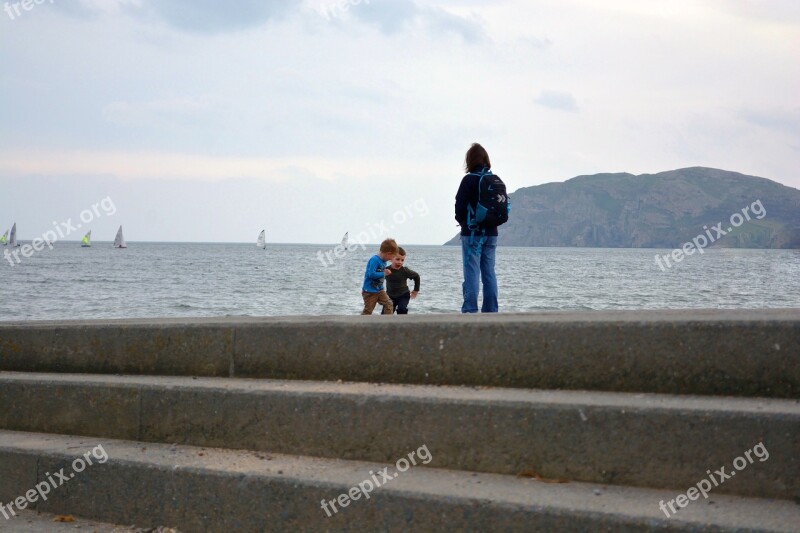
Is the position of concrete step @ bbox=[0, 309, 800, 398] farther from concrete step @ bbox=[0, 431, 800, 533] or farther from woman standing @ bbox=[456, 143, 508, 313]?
woman standing @ bbox=[456, 143, 508, 313]

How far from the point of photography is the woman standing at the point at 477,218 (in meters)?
7.62

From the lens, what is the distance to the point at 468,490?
10.4 ft

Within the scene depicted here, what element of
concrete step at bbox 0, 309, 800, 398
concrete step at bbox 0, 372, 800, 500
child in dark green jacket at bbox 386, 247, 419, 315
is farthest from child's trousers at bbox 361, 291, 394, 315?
concrete step at bbox 0, 372, 800, 500

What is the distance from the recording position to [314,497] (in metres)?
3.34

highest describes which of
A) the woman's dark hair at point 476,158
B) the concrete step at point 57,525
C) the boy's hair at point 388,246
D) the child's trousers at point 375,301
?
the woman's dark hair at point 476,158

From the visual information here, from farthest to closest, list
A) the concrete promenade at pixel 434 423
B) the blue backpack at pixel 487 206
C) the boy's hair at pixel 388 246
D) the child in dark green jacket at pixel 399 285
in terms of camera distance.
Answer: the child in dark green jacket at pixel 399 285 → the boy's hair at pixel 388 246 → the blue backpack at pixel 487 206 → the concrete promenade at pixel 434 423

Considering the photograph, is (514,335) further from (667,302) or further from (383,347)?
(667,302)

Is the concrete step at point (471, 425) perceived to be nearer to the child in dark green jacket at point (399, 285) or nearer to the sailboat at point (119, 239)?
the child in dark green jacket at point (399, 285)

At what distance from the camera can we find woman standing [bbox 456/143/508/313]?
7.62 meters

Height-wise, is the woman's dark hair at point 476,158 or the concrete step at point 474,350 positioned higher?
the woman's dark hair at point 476,158

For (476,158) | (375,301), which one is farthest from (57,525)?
(375,301)

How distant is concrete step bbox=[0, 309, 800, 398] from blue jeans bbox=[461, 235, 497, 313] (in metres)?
3.23

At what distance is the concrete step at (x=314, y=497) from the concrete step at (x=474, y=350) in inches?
22.2

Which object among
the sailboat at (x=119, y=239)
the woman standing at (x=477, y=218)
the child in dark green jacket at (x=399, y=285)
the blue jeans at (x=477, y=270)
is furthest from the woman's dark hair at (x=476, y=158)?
the sailboat at (x=119, y=239)
